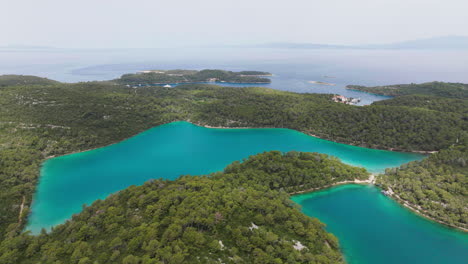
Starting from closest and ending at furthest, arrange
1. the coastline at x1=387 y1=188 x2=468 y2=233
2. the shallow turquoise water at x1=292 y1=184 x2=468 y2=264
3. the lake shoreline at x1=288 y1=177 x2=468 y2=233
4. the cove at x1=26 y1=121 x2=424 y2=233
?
the shallow turquoise water at x1=292 y1=184 x2=468 y2=264 → the coastline at x1=387 y1=188 x2=468 y2=233 → the lake shoreline at x1=288 y1=177 x2=468 y2=233 → the cove at x1=26 y1=121 x2=424 y2=233

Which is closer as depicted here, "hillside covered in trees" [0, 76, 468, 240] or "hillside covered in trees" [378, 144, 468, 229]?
"hillside covered in trees" [378, 144, 468, 229]

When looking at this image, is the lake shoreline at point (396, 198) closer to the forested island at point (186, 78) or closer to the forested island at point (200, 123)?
the forested island at point (200, 123)

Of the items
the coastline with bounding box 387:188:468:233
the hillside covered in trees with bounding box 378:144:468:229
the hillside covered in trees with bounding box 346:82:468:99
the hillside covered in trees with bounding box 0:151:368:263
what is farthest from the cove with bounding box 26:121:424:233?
the hillside covered in trees with bounding box 346:82:468:99

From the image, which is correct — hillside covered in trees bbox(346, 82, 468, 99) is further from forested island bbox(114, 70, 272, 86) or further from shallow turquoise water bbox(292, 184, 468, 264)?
shallow turquoise water bbox(292, 184, 468, 264)

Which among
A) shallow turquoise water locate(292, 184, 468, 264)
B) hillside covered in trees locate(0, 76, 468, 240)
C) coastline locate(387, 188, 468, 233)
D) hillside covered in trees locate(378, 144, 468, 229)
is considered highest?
hillside covered in trees locate(0, 76, 468, 240)

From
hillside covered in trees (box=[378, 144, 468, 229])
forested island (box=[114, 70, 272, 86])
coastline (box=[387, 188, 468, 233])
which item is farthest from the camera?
forested island (box=[114, 70, 272, 86])

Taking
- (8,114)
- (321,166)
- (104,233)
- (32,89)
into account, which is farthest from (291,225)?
(32,89)

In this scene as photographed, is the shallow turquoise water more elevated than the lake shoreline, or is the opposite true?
the lake shoreline
